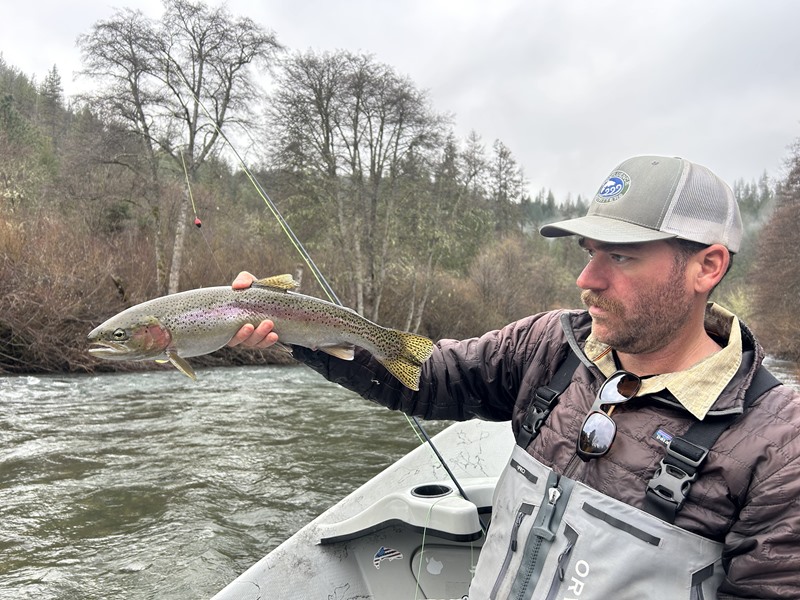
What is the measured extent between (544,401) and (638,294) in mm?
529

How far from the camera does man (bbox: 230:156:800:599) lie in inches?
65.9

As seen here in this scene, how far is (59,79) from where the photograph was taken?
198 feet

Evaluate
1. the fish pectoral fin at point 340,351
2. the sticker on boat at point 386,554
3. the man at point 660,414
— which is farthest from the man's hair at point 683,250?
the sticker on boat at point 386,554

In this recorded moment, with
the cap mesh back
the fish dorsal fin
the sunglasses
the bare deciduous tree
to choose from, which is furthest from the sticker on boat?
the bare deciduous tree

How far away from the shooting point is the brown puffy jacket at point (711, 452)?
63.2 inches

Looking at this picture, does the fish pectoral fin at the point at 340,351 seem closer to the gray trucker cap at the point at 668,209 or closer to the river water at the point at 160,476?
the gray trucker cap at the point at 668,209

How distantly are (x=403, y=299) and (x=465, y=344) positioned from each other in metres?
25.9

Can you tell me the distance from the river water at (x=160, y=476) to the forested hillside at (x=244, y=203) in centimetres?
385

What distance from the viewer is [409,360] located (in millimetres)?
2711

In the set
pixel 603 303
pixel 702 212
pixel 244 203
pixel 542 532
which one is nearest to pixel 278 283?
pixel 603 303

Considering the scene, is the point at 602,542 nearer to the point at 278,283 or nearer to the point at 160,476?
the point at 278,283

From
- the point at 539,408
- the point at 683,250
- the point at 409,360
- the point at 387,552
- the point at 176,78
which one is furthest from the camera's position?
the point at 176,78

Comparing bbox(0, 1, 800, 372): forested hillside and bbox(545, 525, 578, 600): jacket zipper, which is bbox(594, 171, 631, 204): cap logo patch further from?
bbox(0, 1, 800, 372): forested hillside

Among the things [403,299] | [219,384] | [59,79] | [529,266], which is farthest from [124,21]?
[59,79]
